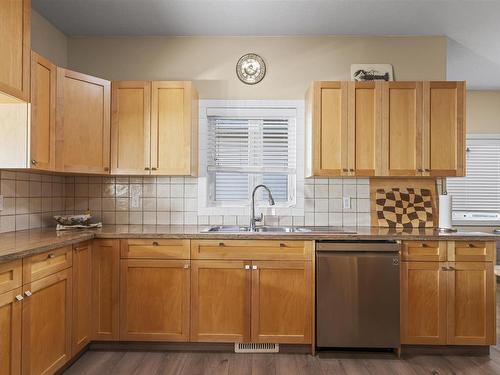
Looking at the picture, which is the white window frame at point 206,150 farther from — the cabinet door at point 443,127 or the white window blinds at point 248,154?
the cabinet door at point 443,127

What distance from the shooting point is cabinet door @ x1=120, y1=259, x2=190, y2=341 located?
8.53 feet

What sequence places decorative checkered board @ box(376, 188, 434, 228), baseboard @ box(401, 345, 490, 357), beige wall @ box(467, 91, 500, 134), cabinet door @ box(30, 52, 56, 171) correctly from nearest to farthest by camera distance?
1. cabinet door @ box(30, 52, 56, 171)
2. baseboard @ box(401, 345, 490, 357)
3. decorative checkered board @ box(376, 188, 434, 228)
4. beige wall @ box(467, 91, 500, 134)

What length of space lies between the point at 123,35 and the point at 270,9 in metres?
1.44

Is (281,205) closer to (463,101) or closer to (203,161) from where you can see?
(203,161)

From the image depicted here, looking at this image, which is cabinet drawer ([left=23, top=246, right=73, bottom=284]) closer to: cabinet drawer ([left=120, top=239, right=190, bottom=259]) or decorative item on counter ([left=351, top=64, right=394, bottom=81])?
cabinet drawer ([left=120, top=239, right=190, bottom=259])

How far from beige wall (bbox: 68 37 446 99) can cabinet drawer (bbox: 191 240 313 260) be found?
1.43 meters

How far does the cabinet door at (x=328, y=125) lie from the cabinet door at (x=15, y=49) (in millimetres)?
2029

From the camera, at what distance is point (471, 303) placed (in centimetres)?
260

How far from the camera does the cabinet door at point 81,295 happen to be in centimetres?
240

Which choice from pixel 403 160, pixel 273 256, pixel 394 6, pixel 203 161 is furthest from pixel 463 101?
pixel 203 161

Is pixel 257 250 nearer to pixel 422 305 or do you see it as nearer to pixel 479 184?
pixel 422 305

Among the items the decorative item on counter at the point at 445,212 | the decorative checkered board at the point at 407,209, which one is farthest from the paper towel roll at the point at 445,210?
the decorative checkered board at the point at 407,209

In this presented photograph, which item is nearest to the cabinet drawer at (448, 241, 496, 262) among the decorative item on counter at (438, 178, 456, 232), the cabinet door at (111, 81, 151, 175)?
the decorative item on counter at (438, 178, 456, 232)

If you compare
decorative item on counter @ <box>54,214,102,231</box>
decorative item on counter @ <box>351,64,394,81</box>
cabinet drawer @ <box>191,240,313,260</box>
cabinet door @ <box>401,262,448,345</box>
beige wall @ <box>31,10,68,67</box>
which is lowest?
cabinet door @ <box>401,262,448,345</box>
